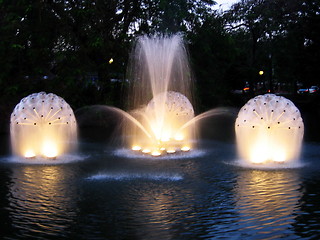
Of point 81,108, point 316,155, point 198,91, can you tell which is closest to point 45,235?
point 316,155

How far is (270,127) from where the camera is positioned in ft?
44.7

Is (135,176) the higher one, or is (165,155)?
(165,155)

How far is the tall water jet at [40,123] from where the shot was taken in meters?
15.1

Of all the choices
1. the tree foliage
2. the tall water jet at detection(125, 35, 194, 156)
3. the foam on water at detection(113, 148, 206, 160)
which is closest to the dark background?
the tree foliage

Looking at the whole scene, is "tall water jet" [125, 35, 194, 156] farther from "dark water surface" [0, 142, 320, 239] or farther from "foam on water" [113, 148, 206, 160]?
"dark water surface" [0, 142, 320, 239]

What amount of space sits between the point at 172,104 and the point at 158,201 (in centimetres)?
1092

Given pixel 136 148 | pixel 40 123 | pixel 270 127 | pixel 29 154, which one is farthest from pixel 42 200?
pixel 136 148

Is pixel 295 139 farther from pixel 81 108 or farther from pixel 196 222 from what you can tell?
pixel 81 108

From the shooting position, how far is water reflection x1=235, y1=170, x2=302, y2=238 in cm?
776

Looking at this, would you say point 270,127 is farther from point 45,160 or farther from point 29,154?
point 29,154

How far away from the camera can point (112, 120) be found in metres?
29.6

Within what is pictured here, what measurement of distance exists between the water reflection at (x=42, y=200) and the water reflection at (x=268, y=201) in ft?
11.4

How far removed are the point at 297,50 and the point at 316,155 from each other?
84.7ft

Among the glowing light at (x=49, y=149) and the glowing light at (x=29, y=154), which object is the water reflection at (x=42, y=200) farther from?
the glowing light at (x=49, y=149)
